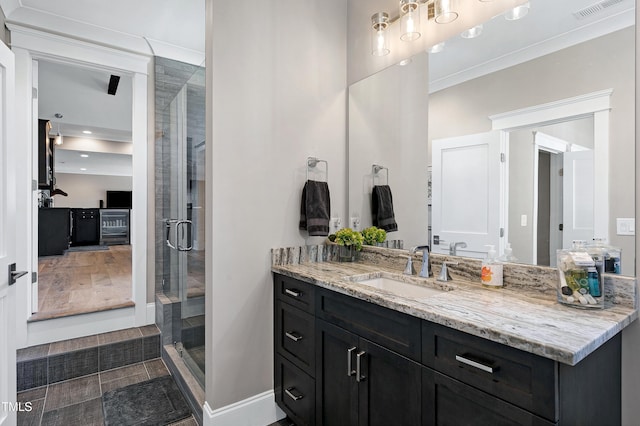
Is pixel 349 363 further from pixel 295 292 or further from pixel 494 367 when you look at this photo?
pixel 494 367

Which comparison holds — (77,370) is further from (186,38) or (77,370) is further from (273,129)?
(186,38)

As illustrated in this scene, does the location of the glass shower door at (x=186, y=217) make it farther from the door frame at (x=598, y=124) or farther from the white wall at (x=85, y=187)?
the white wall at (x=85, y=187)

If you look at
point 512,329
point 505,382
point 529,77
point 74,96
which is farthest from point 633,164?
point 74,96

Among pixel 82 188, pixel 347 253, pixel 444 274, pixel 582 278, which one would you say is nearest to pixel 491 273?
pixel 444 274

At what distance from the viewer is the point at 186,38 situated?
10.3 ft

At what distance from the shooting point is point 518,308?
1.20m

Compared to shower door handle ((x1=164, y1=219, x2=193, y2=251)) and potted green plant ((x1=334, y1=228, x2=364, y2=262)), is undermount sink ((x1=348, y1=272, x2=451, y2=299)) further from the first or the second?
shower door handle ((x1=164, y1=219, x2=193, y2=251))

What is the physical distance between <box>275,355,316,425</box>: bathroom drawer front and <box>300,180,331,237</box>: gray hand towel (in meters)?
0.81

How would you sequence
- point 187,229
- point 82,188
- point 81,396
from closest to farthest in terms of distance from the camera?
point 81,396
point 187,229
point 82,188

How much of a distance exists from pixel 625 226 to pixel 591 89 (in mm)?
550

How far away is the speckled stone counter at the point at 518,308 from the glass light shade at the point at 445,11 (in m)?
1.25

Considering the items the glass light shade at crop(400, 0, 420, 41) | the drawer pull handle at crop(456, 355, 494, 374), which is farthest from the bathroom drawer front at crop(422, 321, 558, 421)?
the glass light shade at crop(400, 0, 420, 41)

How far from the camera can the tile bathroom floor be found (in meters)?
2.05

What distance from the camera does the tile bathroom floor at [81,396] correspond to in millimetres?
2053
